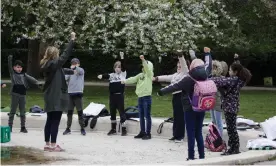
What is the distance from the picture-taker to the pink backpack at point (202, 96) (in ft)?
29.1

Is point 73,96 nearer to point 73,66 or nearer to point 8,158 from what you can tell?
point 73,66

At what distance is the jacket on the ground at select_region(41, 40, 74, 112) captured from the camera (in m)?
9.74

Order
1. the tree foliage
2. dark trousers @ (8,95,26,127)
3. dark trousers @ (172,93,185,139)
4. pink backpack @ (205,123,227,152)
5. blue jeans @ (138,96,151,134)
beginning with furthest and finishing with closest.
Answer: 1. the tree foliage
2. dark trousers @ (8,95,26,127)
3. blue jeans @ (138,96,151,134)
4. dark trousers @ (172,93,185,139)
5. pink backpack @ (205,123,227,152)

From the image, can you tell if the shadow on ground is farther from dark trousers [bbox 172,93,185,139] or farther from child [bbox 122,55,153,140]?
dark trousers [bbox 172,93,185,139]

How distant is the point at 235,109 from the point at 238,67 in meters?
0.68

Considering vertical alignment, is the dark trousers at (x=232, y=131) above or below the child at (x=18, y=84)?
below

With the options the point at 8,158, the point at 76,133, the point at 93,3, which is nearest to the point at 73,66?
the point at 76,133

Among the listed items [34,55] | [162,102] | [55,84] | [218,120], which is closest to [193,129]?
[218,120]

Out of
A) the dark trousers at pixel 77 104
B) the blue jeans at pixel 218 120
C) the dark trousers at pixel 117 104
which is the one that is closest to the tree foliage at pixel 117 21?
the dark trousers at pixel 117 104

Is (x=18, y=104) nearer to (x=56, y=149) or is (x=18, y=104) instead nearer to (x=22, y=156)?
(x=56, y=149)

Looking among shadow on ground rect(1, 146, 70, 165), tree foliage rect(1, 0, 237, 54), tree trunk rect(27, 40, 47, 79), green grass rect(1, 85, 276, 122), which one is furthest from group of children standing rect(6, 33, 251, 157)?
tree trunk rect(27, 40, 47, 79)

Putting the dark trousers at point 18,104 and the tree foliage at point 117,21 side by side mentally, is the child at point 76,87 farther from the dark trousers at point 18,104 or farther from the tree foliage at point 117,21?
the tree foliage at point 117,21

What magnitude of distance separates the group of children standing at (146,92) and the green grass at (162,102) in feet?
12.9

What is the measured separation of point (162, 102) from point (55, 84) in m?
10.9
